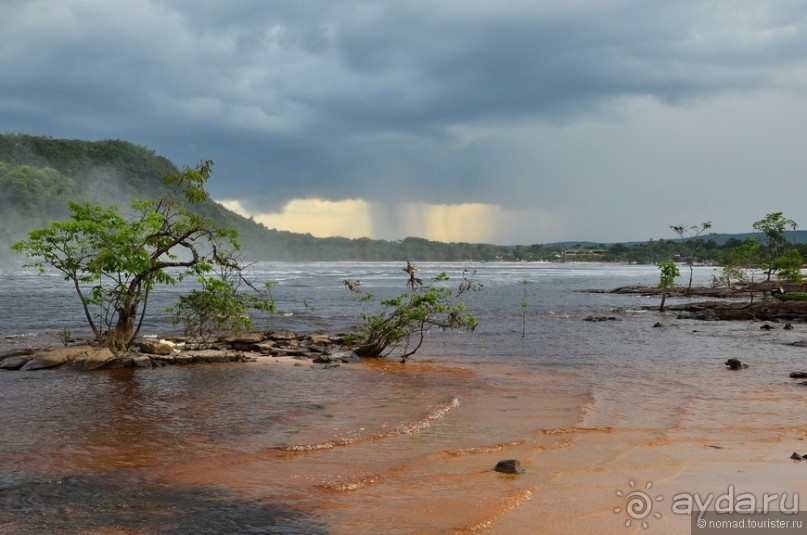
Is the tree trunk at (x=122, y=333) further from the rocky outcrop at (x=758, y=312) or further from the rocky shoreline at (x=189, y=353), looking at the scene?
the rocky outcrop at (x=758, y=312)

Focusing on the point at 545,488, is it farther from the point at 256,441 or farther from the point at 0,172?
A: the point at 0,172

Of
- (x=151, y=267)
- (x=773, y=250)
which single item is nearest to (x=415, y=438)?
(x=151, y=267)

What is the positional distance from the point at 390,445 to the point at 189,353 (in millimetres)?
12143

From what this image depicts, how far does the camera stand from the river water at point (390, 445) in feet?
24.6

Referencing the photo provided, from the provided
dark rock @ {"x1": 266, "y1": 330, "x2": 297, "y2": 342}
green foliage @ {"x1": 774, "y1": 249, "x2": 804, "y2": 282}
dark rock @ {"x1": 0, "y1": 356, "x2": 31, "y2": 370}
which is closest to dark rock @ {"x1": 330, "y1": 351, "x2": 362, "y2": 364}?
dark rock @ {"x1": 266, "y1": 330, "x2": 297, "y2": 342}

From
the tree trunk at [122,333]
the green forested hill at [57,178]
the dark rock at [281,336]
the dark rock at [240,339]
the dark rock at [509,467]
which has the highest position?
the green forested hill at [57,178]

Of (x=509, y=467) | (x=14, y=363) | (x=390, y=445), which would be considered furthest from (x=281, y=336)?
(x=509, y=467)

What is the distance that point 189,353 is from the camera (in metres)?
21.1

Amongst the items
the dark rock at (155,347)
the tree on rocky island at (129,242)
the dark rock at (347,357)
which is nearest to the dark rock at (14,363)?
the tree on rocky island at (129,242)

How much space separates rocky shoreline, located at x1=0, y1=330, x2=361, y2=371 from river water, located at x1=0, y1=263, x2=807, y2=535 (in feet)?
3.14

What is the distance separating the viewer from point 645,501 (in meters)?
7.76

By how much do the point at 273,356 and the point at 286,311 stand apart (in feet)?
72.9

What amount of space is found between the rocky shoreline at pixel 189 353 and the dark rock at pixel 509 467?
12165 millimetres

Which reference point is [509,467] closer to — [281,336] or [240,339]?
[240,339]
